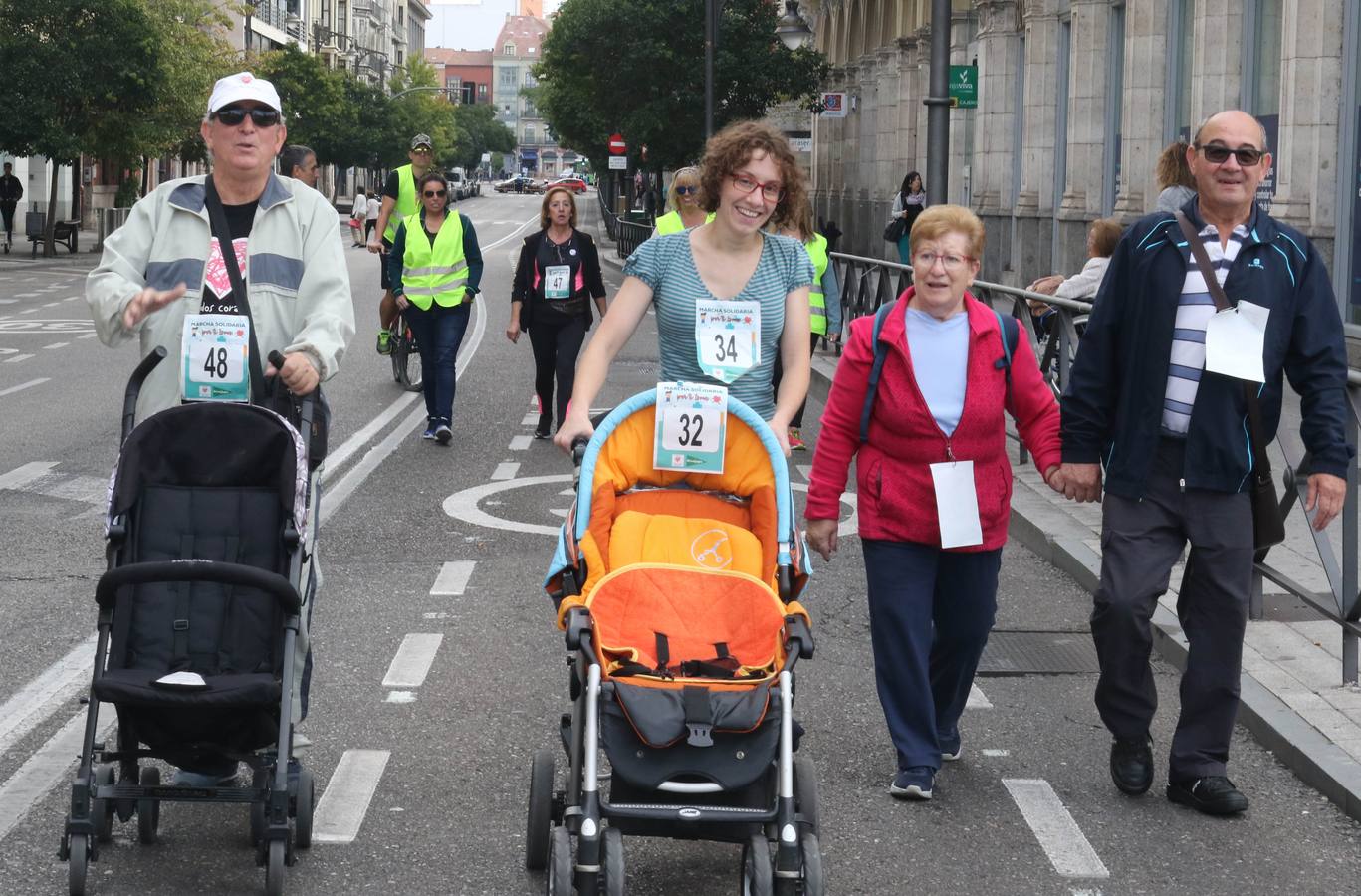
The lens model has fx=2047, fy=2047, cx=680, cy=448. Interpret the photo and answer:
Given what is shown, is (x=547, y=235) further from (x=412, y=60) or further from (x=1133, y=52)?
(x=412, y=60)

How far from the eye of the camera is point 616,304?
19.0ft

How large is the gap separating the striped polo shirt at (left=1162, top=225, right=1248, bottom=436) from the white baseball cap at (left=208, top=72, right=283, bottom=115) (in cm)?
251

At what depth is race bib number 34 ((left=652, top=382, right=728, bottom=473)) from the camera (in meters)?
5.03

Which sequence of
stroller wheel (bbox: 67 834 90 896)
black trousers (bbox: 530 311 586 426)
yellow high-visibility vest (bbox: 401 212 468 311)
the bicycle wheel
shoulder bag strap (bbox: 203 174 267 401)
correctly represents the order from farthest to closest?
the bicycle wheel, yellow high-visibility vest (bbox: 401 212 468 311), black trousers (bbox: 530 311 586 426), shoulder bag strap (bbox: 203 174 267 401), stroller wheel (bbox: 67 834 90 896)

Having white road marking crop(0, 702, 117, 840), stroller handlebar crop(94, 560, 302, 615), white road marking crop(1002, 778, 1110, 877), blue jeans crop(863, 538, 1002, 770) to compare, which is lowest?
white road marking crop(1002, 778, 1110, 877)

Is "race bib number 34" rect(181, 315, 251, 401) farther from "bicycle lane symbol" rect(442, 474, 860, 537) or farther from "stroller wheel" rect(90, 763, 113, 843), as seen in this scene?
"bicycle lane symbol" rect(442, 474, 860, 537)

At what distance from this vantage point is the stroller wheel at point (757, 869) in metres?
4.32

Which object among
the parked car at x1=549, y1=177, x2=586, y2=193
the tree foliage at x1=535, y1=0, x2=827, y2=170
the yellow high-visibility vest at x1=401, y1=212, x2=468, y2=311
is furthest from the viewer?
the tree foliage at x1=535, y1=0, x2=827, y2=170

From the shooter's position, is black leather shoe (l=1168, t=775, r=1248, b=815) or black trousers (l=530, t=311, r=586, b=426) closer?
black leather shoe (l=1168, t=775, r=1248, b=815)

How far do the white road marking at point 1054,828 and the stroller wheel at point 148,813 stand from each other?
230cm

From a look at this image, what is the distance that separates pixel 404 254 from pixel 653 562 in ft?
32.3

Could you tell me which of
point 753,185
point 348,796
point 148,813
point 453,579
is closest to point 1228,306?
point 753,185

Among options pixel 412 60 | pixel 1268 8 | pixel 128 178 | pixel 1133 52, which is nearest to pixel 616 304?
pixel 1268 8

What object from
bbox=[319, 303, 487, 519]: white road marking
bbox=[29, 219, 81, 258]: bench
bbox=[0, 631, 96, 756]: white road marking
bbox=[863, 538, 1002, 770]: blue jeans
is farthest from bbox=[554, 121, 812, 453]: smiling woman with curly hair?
bbox=[29, 219, 81, 258]: bench
